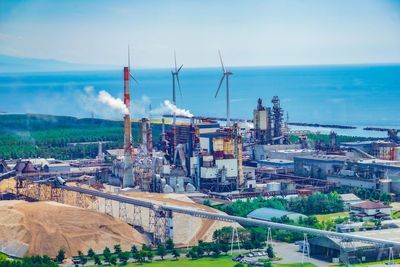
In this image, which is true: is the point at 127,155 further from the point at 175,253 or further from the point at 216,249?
the point at 216,249

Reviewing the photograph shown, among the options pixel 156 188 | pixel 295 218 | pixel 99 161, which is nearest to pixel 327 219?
pixel 295 218

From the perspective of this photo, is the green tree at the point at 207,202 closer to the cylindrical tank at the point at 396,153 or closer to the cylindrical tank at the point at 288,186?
the cylindrical tank at the point at 288,186

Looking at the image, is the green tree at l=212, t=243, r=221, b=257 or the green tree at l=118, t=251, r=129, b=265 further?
the green tree at l=212, t=243, r=221, b=257

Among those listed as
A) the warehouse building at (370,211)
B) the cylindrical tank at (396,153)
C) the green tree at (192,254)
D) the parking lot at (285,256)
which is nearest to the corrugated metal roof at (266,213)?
the warehouse building at (370,211)

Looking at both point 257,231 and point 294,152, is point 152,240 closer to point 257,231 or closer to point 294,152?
point 257,231

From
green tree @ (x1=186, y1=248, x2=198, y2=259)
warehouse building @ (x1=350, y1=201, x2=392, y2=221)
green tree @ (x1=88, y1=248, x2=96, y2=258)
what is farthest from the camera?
warehouse building @ (x1=350, y1=201, x2=392, y2=221)

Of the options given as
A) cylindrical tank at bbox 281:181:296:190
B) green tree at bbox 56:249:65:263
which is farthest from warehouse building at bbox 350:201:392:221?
green tree at bbox 56:249:65:263

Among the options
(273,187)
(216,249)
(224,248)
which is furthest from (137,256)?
(273,187)

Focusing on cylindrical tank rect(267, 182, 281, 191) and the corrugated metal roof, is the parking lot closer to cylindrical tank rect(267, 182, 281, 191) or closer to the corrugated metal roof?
the corrugated metal roof
